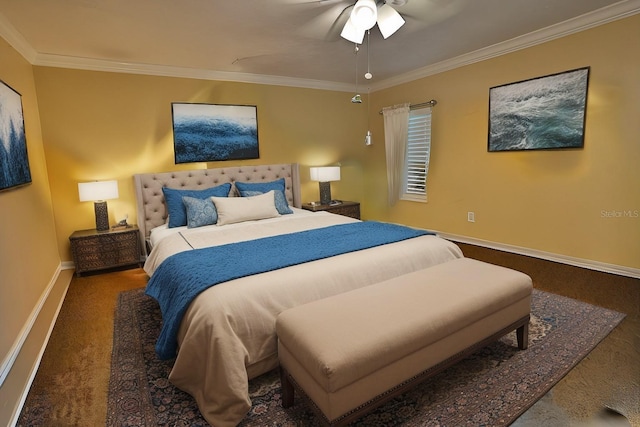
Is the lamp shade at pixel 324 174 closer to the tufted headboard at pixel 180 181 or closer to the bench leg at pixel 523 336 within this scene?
the tufted headboard at pixel 180 181

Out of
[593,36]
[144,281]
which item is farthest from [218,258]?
[593,36]

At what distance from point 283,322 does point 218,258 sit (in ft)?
2.78

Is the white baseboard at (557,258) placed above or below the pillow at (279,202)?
below

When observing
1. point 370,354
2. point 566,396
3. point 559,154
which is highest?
point 559,154

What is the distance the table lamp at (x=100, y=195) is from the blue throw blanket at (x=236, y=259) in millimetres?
1753

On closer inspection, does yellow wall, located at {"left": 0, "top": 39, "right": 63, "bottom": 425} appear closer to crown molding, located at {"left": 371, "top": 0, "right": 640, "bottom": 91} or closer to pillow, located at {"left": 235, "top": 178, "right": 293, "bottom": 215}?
pillow, located at {"left": 235, "top": 178, "right": 293, "bottom": 215}

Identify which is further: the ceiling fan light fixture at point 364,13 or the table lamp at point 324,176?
the table lamp at point 324,176

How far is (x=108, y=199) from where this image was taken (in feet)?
12.9

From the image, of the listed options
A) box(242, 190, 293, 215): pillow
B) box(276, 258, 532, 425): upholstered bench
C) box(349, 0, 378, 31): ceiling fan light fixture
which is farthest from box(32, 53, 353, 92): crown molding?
box(276, 258, 532, 425): upholstered bench

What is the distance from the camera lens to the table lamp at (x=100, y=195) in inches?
143

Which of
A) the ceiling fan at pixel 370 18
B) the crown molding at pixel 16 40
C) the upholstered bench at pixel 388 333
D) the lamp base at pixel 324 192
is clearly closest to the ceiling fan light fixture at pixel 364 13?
the ceiling fan at pixel 370 18

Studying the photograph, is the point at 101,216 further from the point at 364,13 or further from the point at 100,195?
the point at 364,13

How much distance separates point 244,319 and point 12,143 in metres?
2.38

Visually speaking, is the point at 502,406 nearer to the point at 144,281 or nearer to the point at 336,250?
the point at 336,250
